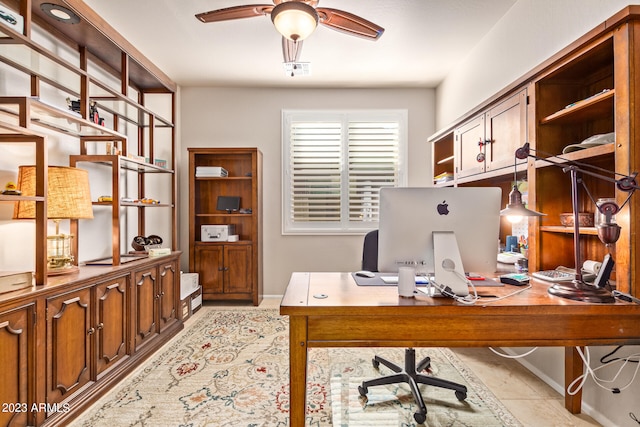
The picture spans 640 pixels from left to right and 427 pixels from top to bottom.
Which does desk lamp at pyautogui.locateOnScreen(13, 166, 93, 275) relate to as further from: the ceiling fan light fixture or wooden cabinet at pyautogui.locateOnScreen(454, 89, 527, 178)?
wooden cabinet at pyautogui.locateOnScreen(454, 89, 527, 178)

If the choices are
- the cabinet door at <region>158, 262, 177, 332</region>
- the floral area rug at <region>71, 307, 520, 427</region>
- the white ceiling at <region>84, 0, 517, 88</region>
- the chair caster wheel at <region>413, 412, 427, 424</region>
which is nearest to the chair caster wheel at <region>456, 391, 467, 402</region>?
the floral area rug at <region>71, 307, 520, 427</region>

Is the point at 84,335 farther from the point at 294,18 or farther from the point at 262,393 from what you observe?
the point at 294,18

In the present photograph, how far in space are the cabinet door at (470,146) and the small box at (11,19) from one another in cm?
313

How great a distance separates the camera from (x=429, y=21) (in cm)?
294

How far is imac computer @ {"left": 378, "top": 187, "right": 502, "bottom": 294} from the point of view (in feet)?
5.20

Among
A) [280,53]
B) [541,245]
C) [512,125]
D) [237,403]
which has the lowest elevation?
[237,403]

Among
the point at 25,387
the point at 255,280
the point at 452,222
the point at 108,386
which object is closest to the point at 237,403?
the point at 108,386

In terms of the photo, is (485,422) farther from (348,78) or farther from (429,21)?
(348,78)

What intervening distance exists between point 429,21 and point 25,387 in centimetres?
372

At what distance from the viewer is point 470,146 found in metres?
3.02

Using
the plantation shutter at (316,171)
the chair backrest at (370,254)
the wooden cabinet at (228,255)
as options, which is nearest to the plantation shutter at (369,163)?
the plantation shutter at (316,171)

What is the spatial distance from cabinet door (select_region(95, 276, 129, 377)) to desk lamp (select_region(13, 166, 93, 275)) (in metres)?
0.27

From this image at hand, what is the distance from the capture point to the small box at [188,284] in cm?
365

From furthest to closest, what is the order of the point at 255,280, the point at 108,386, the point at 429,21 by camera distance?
the point at 255,280
the point at 429,21
the point at 108,386
